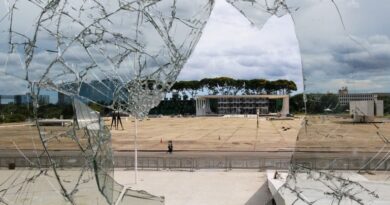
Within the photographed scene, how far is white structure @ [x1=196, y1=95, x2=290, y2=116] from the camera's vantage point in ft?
333

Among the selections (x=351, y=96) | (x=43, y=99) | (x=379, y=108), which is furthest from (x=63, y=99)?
(x=379, y=108)

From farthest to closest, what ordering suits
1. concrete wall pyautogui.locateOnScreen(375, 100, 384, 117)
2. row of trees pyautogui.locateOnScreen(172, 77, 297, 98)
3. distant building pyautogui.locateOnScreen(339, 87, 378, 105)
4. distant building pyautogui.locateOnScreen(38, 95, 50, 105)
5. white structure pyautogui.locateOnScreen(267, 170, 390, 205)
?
1. row of trees pyautogui.locateOnScreen(172, 77, 297, 98)
2. white structure pyautogui.locateOnScreen(267, 170, 390, 205)
3. concrete wall pyautogui.locateOnScreen(375, 100, 384, 117)
4. distant building pyautogui.locateOnScreen(339, 87, 378, 105)
5. distant building pyautogui.locateOnScreen(38, 95, 50, 105)

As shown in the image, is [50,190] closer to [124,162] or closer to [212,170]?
[212,170]

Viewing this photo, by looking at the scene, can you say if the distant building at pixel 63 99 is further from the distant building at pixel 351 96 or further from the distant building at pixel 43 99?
the distant building at pixel 351 96

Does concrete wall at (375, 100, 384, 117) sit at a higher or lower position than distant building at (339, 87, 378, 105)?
lower

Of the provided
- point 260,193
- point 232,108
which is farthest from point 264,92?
point 260,193

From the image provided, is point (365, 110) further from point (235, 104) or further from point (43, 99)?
point (235, 104)

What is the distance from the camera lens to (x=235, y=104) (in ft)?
347

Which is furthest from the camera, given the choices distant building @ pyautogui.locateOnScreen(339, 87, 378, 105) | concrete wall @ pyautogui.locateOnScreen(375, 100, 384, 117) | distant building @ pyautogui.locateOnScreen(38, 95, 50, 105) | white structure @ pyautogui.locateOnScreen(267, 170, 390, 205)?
white structure @ pyautogui.locateOnScreen(267, 170, 390, 205)

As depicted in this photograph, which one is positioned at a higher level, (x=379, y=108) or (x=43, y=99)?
(x=43, y=99)

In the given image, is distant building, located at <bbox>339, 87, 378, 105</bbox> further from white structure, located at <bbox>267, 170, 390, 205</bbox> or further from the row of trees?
the row of trees

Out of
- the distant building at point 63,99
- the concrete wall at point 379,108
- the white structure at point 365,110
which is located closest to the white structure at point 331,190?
the white structure at point 365,110

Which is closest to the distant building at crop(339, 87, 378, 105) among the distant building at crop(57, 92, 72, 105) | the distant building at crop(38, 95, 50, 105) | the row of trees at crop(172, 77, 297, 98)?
the distant building at crop(57, 92, 72, 105)

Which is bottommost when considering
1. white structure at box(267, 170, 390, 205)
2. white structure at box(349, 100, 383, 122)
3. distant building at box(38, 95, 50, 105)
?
white structure at box(267, 170, 390, 205)
